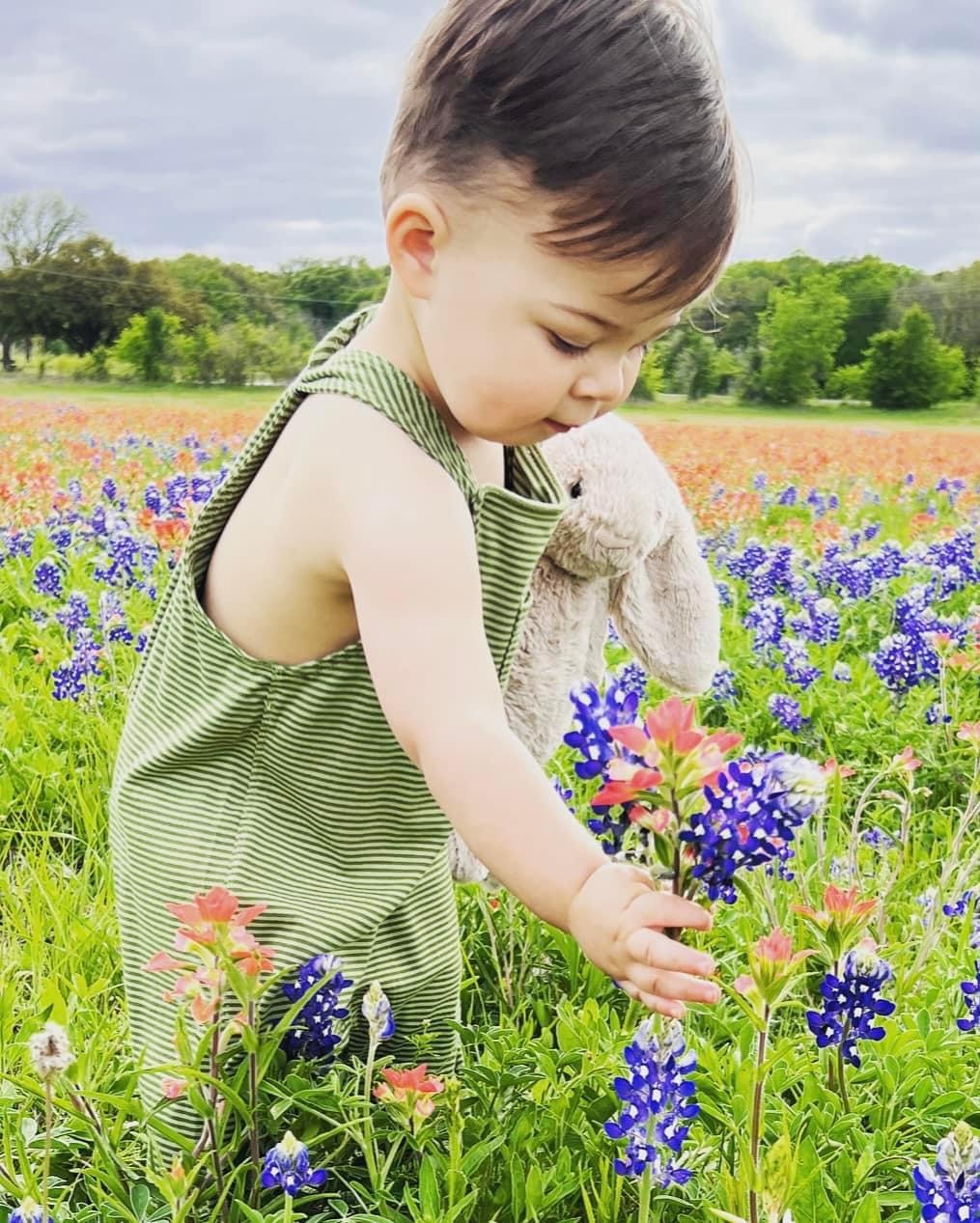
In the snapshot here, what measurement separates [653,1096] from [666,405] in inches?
434

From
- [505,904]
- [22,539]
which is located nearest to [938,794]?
[505,904]

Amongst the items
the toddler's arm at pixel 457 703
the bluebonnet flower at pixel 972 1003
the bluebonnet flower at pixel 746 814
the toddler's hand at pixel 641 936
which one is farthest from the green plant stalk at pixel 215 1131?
the bluebonnet flower at pixel 972 1003

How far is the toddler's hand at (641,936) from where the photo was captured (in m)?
1.10

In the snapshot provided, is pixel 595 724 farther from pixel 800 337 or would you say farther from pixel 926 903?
pixel 800 337

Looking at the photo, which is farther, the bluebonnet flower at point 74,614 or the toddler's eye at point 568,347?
the bluebonnet flower at point 74,614

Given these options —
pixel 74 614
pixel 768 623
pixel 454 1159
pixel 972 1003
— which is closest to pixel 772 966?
pixel 454 1159

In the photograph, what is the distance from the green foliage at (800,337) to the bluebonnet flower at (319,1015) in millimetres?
9005

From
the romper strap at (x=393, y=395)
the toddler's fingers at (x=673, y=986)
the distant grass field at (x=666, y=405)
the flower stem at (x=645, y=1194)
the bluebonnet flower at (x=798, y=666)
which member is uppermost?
the distant grass field at (x=666, y=405)

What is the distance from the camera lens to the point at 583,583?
2170 mm

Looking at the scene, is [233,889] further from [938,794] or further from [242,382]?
[242,382]

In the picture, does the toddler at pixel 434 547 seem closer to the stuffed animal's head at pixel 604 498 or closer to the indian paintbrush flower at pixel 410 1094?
the stuffed animal's head at pixel 604 498

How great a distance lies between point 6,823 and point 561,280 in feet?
6.23

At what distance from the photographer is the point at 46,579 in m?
3.98

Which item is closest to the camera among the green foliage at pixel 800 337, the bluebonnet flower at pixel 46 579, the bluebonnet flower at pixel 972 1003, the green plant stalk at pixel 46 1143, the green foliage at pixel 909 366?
the green plant stalk at pixel 46 1143
